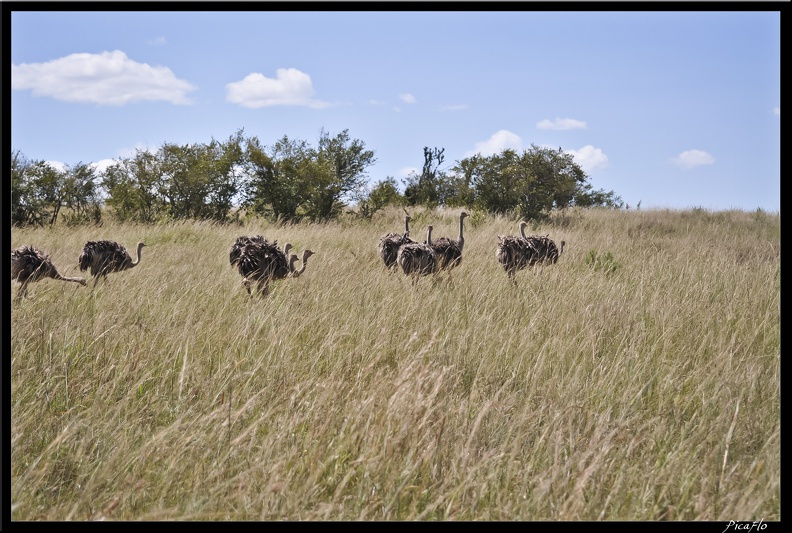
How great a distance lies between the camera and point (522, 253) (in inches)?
356

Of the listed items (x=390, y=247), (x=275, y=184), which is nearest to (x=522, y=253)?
(x=390, y=247)

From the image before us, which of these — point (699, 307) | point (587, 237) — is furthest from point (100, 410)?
point (587, 237)

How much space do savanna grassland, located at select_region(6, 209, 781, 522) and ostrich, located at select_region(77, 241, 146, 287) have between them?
1413 mm

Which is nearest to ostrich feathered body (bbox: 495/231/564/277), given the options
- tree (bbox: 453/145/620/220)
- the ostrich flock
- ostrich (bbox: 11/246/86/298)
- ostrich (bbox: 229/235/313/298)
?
the ostrich flock

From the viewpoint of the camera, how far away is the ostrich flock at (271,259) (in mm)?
6500

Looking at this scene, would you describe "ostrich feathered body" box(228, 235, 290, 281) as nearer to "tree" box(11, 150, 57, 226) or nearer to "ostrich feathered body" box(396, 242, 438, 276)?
"ostrich feathered body" box(396, 242, 438, 276)

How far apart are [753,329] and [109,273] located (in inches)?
272

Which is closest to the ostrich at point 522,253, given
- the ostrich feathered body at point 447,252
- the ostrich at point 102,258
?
the ostrich feathered body at point 447,252

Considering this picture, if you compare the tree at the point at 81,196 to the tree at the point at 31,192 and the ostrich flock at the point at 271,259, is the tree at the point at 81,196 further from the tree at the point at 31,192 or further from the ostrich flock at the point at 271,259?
the ostrich flock at the point at 271,259

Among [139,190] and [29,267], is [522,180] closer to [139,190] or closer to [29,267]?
[139,190]

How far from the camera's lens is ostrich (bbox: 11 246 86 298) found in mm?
6352

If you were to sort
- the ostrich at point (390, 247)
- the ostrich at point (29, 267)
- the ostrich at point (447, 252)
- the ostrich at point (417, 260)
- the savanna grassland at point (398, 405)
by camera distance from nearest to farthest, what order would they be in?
the savanna grassland at point (398, 405)
the ostrich at point (29, 267)
the ostrich at point (417, 260)
the ostrich at point (447, 252)
the ostrich at point (390, 247)

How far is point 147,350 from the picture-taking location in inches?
159

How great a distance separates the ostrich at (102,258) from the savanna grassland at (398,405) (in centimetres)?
141
